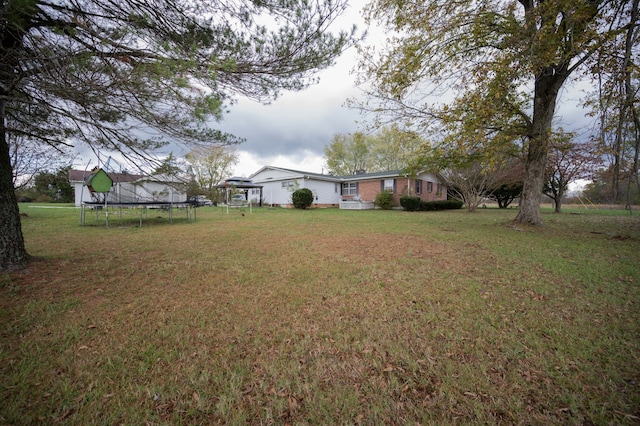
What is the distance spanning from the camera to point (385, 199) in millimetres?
20484

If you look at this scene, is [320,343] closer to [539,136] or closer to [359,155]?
[539,136]

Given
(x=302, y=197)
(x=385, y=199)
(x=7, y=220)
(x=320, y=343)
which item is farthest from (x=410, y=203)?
(x=7, y=220)

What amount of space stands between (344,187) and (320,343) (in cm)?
2329

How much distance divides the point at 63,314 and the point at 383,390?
352 centimetres

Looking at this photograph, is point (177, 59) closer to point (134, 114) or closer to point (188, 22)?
point (134, 114)

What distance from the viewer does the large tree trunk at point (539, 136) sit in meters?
7.72

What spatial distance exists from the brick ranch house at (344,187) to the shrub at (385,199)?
95cm

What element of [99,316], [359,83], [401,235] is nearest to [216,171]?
[359,83]

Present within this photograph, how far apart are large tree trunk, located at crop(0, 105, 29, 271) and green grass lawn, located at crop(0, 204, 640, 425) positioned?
0.92ft

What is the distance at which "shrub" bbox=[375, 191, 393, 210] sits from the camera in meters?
20.5

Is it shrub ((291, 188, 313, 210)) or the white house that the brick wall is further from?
shrub ((291, 188, 313, 210))

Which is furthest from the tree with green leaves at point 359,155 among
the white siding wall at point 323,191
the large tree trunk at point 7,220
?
the large tree trunk at point 7,220

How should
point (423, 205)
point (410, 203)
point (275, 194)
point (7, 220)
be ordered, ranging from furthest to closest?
point (275, 194) < point (423, 205) < point (410, 203) < point (7, 220)

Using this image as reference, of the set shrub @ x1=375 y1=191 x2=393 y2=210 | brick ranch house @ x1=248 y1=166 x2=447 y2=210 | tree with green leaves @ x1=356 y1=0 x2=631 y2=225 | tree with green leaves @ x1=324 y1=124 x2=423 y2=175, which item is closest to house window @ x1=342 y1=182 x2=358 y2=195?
brick ranch house @ x1=248 y1=166 x2=447 y2=210
